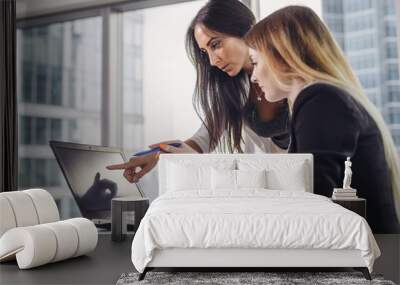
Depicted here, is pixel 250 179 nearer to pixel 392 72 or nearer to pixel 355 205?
pixel 355 205

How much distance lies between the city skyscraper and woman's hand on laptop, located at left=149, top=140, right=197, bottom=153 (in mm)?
2092

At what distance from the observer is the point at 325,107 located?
5.44m

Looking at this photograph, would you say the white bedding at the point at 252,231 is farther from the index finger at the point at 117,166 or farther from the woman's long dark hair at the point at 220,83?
the index finger at the point at 117,166

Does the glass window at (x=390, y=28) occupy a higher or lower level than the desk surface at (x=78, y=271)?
higher

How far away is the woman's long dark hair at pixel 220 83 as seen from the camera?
5621 millimetres

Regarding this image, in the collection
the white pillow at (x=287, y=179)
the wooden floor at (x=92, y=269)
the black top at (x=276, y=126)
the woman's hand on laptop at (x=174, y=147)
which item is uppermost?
the black top at (x=276, y=126)

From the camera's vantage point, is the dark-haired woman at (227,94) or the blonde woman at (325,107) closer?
the blonde woman at (325,107)

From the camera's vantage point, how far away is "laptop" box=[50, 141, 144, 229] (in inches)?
208

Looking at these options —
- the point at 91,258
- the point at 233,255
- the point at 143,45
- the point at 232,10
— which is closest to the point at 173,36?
the point at 143,45

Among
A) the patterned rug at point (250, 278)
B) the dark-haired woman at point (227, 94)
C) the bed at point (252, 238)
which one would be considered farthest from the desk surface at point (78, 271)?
the dark-haired woman at point (227, 94)

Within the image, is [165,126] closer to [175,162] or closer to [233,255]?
[175,162]

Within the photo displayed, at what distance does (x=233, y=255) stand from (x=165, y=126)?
2.69m

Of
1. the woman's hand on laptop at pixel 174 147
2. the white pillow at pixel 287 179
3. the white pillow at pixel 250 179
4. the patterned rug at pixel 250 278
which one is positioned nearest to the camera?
the patterned rug at pixel 250 278

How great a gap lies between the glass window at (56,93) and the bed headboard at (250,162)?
1.06 meters
